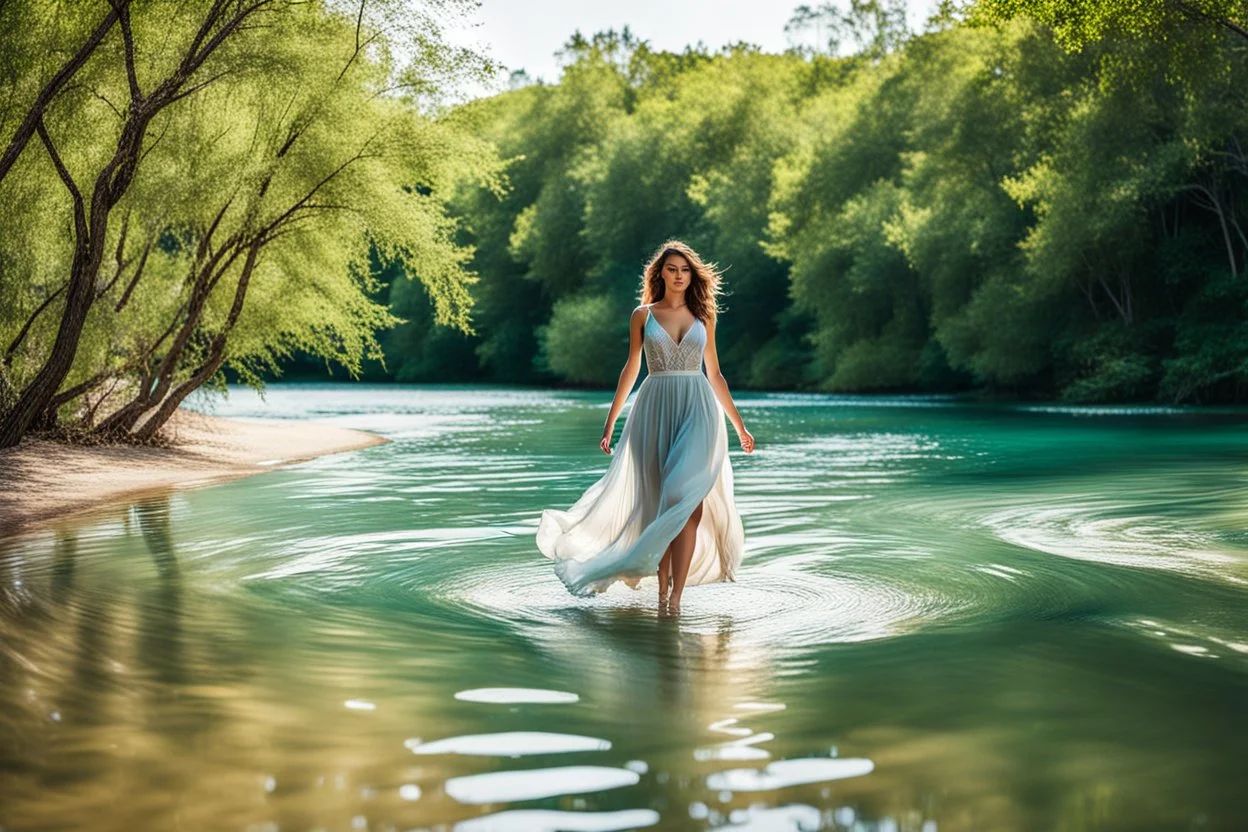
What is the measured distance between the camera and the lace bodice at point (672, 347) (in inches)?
349

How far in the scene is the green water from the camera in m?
4.77

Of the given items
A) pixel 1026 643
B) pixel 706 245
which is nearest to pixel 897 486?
pixel 1026 643

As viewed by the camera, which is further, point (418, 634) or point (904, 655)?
Answer: point (418, 634)

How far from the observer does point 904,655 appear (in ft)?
23.9

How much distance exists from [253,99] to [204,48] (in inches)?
134

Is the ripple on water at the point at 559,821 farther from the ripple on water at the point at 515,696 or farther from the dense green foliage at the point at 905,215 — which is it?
the dense green foliage at the point at 905,215

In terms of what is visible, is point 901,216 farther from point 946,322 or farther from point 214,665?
point 214,665

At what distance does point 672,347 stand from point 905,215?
142ft

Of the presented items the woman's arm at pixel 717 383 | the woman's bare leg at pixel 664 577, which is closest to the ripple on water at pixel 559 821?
the woman's bare leg at pixel 664 577

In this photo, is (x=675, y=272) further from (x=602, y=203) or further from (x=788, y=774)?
(x=602, y=203)

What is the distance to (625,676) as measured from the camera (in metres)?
6.79

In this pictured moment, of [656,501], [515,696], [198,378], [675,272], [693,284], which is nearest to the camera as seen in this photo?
[515,696]

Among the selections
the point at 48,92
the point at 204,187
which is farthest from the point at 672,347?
the point at 204,187

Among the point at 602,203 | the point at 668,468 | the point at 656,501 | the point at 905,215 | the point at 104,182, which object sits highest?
the point at 602,203
